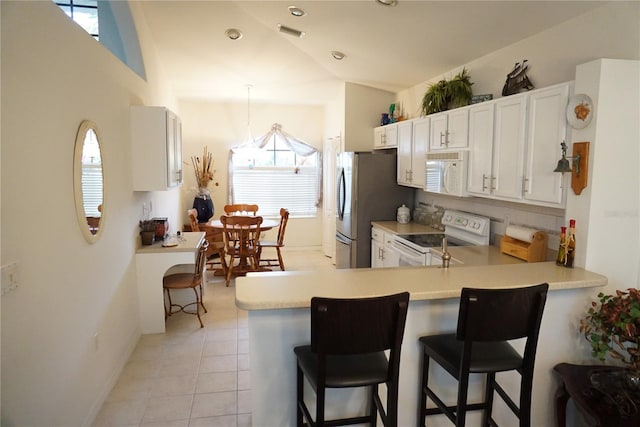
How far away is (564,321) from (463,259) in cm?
93

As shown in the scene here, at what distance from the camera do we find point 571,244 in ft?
7.39

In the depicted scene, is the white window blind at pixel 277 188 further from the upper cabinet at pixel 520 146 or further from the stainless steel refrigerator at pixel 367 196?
the upper cabinet at pixel 520 146

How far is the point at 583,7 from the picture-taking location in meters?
2.47

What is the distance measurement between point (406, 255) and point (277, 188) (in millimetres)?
3886

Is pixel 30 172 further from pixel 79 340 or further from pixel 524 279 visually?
pixel 524 279

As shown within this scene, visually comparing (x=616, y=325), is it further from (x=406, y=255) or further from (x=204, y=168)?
(x=204, y=168)

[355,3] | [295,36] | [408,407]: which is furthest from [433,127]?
[408,407]

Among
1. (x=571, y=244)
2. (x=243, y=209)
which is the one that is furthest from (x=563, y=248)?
(x=243, y=209)

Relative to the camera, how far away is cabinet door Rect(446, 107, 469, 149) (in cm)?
338

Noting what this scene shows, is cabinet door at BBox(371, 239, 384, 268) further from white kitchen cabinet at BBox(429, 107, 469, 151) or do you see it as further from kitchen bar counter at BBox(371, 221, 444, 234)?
white kitchen cabinet at BBox(429, 107, 469, 151)

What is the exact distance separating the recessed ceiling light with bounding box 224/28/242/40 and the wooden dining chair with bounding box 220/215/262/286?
2101mm

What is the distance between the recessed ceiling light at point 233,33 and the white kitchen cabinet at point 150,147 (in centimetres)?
137

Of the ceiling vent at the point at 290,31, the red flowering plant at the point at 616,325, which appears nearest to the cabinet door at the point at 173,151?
the ceiling vent at the point at 290,31

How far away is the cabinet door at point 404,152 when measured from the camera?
175 inches
